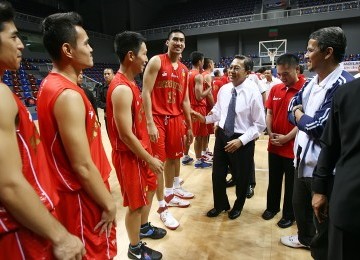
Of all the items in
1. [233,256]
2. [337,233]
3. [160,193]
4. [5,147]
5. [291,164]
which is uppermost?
[5,147]

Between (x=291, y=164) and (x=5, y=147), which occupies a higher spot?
(x=5, y=147)

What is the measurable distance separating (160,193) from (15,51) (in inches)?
93.3

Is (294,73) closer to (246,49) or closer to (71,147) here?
(71,147)

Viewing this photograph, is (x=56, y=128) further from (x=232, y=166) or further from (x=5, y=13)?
(x=232, y=166)

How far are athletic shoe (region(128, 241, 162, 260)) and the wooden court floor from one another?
0.37ft

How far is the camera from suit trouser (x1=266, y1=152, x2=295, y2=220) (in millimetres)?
3002

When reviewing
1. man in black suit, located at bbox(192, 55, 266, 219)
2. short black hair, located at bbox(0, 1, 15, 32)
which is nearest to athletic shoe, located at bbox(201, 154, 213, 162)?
man in black suit, located at bbox(192, 55, 266, 219)

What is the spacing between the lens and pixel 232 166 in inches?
129

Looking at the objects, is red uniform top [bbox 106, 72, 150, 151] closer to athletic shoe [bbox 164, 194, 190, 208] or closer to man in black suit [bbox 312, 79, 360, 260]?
man in black suit [bbox 312, 79, 360, 260]

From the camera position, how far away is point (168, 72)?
10.5 ft

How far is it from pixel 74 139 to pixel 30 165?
264mm

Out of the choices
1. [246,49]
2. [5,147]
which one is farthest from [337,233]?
[246,49]

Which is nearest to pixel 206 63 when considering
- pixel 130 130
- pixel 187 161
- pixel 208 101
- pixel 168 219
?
pixel 208 101

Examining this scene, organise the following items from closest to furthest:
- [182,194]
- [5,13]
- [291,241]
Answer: [5,13] → [291,241] → [182,194]
